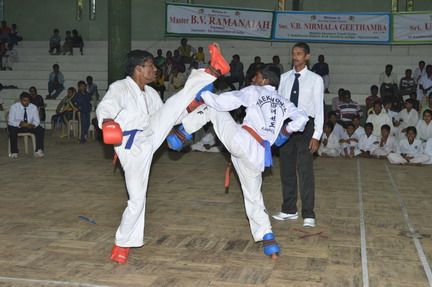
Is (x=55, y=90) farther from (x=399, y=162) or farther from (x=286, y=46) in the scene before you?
(x=399, y=162)

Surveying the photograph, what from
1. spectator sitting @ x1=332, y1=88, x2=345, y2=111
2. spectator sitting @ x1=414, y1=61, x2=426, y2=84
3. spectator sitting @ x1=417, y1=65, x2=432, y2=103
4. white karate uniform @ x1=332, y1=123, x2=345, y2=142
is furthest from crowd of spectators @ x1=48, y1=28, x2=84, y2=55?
spectator sitting @ x1=417, y1=65, x2=432, y2=103

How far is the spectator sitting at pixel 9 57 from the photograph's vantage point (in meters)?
17.0

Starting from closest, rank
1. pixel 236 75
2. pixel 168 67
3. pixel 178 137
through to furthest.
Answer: pixel 178 137 → pixel 236 75 → pixel 168 67

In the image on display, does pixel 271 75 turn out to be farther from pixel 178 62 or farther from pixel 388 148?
pixel 178 62

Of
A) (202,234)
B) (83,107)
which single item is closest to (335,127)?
(83,107)

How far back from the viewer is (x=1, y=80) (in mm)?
16562

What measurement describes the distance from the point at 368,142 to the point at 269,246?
6930 mm

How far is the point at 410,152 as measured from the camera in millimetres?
9773

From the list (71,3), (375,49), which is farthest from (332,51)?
(71,3)

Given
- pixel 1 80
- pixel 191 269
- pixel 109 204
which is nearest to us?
pixel 191 269

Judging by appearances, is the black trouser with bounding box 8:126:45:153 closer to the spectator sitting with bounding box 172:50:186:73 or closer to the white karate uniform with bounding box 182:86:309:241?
the spectator sitting with bounding box 172:50:186:73

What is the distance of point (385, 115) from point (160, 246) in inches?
298

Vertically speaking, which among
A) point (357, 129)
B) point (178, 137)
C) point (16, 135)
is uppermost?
point (178, 137)

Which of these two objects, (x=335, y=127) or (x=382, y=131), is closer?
(x=382, y=131)
